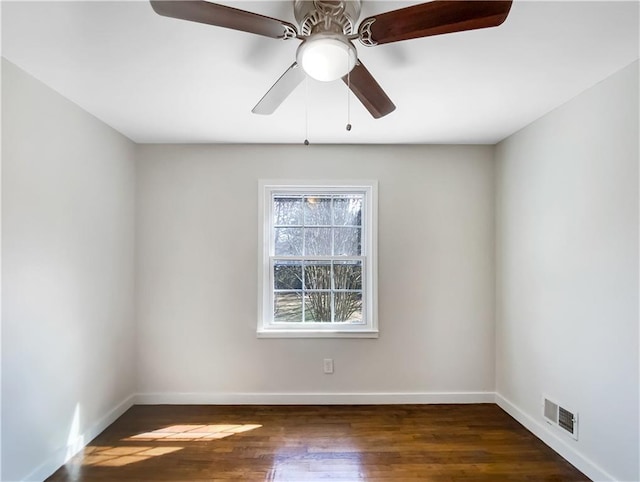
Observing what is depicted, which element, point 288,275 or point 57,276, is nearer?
point 57,276

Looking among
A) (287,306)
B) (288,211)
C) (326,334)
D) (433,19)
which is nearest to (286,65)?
(433,19)

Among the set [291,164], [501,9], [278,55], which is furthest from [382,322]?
[501,9]

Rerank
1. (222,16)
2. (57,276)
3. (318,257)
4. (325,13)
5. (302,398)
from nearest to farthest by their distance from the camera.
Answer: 1. (222,16)
2. (325,13)
3. (57,276)
4. (302,398)
5. (318,257)

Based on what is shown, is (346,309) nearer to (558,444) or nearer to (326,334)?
(326,334)

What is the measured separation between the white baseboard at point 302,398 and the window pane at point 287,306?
669 millimetres

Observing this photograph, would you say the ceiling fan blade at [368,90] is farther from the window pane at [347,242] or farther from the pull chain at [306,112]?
the window pane at [347,242]

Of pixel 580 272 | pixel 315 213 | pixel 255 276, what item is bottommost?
pixel 255 276

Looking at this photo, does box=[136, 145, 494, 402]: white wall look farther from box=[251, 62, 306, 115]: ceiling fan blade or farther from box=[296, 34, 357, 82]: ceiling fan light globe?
box=[296, 34, 357, 82]: ceiling fan light globe

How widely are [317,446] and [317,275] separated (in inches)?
53.9

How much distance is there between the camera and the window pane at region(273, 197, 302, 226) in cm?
325

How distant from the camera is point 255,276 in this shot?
3.13m

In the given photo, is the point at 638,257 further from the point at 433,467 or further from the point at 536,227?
the point at 433,467

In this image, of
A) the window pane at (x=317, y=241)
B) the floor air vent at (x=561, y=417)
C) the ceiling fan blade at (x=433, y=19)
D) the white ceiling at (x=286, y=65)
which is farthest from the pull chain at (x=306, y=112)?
the floor air vent at (x=561, y=417)

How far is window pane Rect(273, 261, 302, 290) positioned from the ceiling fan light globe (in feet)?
6.83
